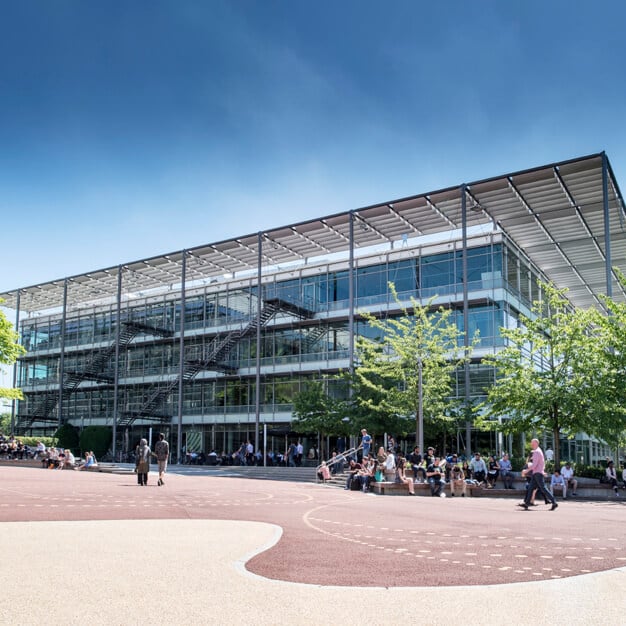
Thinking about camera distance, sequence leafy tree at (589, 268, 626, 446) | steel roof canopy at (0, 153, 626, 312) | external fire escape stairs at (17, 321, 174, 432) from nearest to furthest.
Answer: leafy tree at (589, 268, 626, 446)
steel roof canopy at (0, 153, 626, 312)
external fire escape stairs at (17, 321, 174, 432)

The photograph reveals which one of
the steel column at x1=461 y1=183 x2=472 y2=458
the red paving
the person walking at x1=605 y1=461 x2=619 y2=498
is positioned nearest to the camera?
the red paving

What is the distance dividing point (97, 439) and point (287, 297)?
19631 millimetres

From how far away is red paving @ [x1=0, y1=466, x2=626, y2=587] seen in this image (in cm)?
825

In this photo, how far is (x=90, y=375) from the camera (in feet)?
205

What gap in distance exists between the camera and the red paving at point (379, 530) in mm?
8250

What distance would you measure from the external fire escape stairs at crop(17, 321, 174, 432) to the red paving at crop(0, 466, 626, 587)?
3822 cm

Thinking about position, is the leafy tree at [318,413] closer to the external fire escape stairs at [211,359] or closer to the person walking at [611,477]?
the external fire escape stairs at [211,359]

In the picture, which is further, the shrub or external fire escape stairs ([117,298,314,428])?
the shrub

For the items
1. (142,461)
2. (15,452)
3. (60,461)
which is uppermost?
(142,461)

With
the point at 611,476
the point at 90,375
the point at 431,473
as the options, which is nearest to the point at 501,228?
the point at 611,476

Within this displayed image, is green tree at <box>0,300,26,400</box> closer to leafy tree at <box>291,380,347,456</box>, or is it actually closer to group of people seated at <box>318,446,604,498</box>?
leafy tree at <box>291,380,347,456</box>

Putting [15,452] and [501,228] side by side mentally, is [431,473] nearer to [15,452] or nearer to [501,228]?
[501,228]

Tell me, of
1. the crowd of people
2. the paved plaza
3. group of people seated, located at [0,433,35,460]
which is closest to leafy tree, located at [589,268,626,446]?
the crowd of people

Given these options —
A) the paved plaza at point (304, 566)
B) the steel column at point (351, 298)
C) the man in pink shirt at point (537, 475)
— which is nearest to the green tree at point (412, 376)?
the steel column at point (351, 298)
